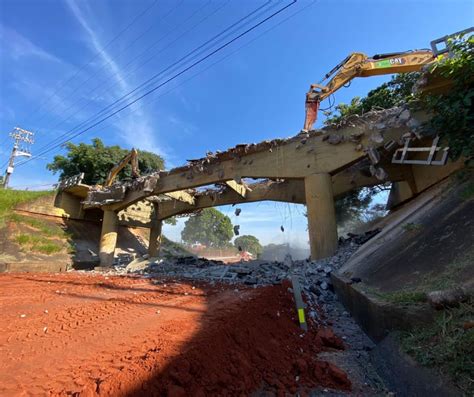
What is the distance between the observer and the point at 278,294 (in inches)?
212

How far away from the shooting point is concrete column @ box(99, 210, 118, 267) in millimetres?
16344

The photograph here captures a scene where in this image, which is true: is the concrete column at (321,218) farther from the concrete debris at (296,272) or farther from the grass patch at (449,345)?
the grass patch at (449,345)

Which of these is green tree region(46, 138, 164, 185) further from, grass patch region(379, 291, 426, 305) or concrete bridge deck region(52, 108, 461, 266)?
grass patch region(379, 291, 426, 305)

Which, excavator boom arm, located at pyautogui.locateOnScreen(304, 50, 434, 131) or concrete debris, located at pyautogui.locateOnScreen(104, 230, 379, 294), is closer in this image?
concrete debris, located at pyautogui.locateOnScreen(104, 230, 379, 294)

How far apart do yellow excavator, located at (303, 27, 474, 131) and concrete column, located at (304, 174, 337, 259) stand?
3840 mm

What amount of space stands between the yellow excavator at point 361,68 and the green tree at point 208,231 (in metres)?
51.1

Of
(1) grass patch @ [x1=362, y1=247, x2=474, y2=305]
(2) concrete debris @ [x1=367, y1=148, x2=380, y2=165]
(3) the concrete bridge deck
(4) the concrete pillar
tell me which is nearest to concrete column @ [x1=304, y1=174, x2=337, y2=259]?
(3) the concrete bridge deck

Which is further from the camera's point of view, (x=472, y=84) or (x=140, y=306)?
(x=140, y=306)

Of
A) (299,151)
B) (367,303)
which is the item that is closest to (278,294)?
(367,303)

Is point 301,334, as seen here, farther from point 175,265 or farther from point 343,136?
point 175,265

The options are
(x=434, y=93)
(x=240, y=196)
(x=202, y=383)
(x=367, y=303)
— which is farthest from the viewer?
(x=240, y=196)

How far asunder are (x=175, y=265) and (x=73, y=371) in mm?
11015

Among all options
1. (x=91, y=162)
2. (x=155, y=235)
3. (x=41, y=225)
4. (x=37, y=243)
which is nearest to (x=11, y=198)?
(x=41, y=225)

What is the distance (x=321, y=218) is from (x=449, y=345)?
739cm
